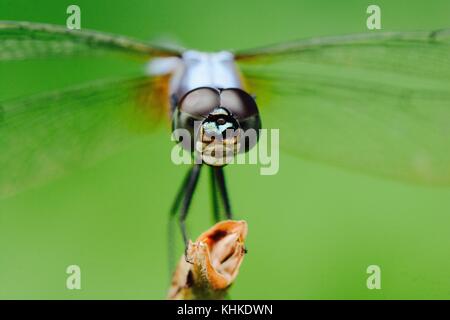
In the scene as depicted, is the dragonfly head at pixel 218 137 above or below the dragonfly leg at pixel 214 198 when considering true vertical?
above

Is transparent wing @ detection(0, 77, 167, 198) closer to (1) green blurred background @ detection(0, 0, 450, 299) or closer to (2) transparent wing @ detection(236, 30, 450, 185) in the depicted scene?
(1) green blurred background @ detection(0, 0, 450, 299)

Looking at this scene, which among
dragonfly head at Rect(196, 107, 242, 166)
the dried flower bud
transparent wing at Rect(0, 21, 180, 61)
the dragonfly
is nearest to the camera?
the dried flower bud

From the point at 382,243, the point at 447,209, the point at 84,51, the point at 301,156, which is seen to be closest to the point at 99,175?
the point at 84,51

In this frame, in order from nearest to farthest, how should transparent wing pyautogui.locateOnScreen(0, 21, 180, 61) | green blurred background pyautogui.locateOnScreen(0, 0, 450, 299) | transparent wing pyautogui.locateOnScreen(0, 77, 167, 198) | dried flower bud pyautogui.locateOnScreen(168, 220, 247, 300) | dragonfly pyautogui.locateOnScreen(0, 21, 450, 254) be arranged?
dried flower bud pyautogui.locateOnScreen(168, 220, 247, 300)
transparent wing pyautogui.locateOnScreen(0, 21, 180, 61)
dragonfly pyautogui.locateOnScreen(0, 21, 450, 254)
transparent wing pyautogui.locateOnScreen(0, 77, 167, 198)
green blurred background pyautogui.locateOnScreen(0, 0, 450, 299)

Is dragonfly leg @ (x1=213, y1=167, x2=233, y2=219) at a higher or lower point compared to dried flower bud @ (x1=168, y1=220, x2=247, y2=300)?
higher

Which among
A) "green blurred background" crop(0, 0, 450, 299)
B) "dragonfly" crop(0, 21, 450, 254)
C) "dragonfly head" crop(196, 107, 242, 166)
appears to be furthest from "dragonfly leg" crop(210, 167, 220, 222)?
"green blurred background" crop(0, 0, 450, 299)

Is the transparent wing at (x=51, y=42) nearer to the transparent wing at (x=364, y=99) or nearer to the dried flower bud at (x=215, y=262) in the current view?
the transparent wing at (x=364, y=99)

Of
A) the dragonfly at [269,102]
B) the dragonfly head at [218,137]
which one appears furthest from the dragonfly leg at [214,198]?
the dragonfly head at [218,137]
